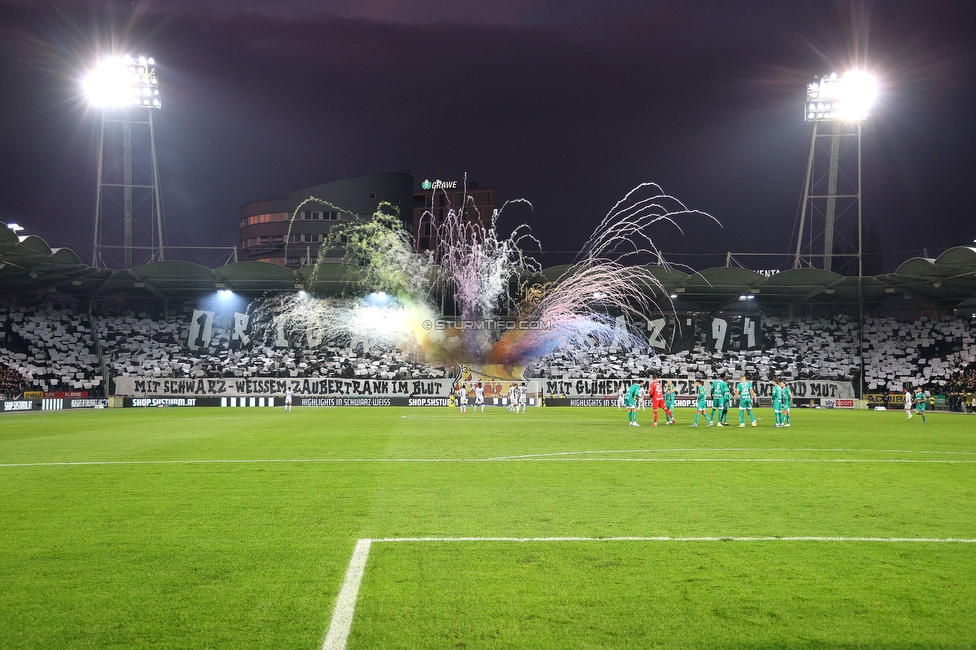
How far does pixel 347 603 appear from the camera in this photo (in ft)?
20.5

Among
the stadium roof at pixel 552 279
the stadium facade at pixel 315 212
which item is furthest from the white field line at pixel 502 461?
the stadium facade at pixel 315 212

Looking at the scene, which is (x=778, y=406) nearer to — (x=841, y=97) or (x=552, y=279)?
(x=552, y=279)

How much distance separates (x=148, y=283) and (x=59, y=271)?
6646 mm

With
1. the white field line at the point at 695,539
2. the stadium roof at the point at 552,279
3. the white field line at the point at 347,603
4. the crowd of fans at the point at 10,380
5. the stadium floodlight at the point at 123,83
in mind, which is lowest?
the white field line at the point at 695,539

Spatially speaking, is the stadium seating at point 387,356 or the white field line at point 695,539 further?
the stadium seating at point 387,356

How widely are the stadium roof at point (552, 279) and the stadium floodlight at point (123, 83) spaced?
418 inches

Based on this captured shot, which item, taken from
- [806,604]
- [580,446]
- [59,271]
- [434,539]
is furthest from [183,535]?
[59,271]

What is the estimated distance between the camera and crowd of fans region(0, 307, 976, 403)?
53.8 metres

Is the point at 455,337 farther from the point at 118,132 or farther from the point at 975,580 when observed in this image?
the point at 975,580

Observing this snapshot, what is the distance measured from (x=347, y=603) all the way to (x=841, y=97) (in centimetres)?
5706

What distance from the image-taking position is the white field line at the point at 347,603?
17.8 feet

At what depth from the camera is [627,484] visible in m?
12.8

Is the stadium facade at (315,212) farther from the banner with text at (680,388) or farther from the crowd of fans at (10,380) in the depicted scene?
the banner with text at (680,388)

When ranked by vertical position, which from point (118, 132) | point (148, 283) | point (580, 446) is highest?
point (118, 132)
